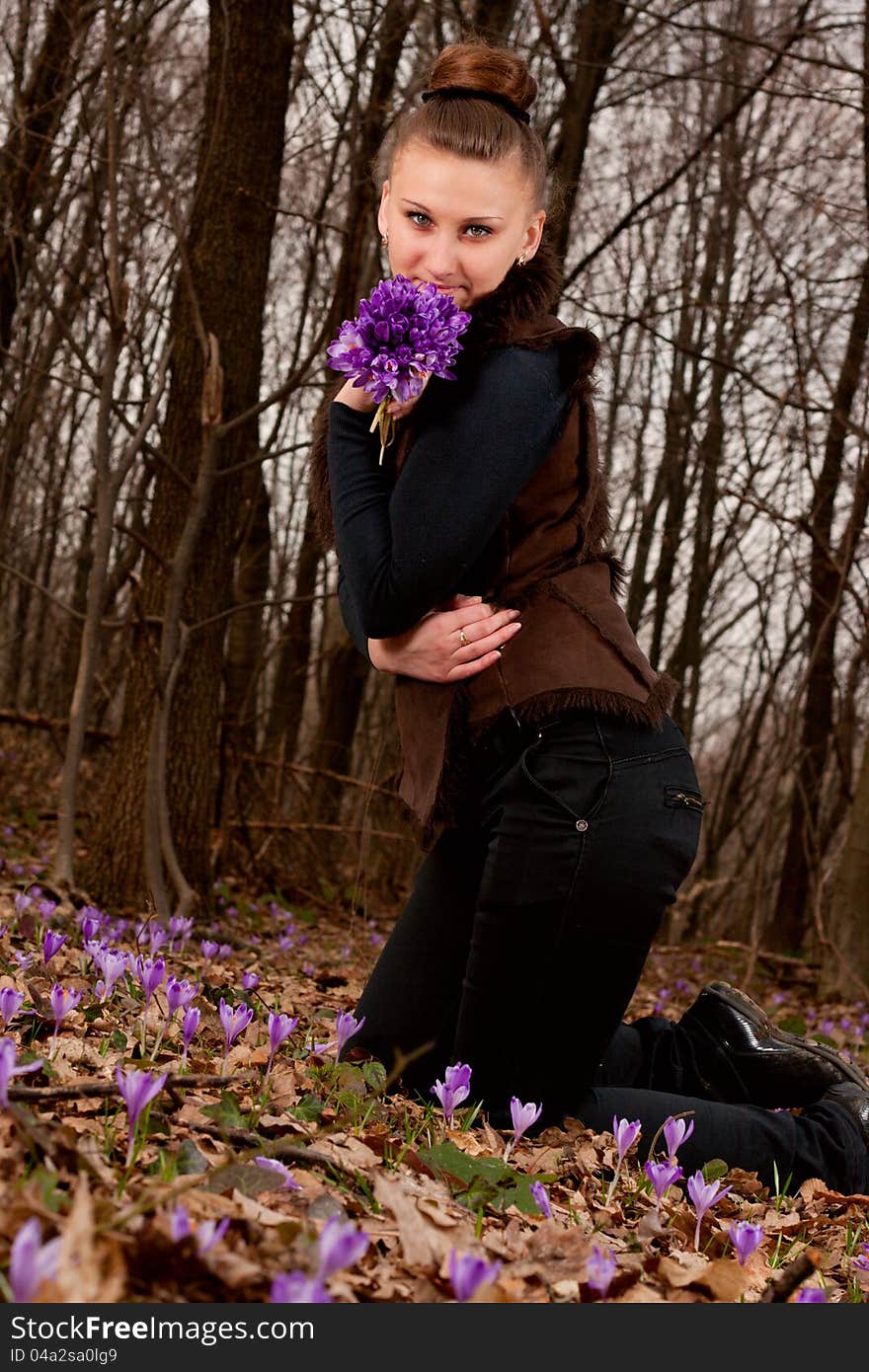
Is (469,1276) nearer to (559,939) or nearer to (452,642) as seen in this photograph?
(559,939)

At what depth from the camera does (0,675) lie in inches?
609

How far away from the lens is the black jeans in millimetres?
2549

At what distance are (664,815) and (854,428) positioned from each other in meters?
5.53

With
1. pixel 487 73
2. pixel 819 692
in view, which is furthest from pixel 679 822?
pixel 819 692

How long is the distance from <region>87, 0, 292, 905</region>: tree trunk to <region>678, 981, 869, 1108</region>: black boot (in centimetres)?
314

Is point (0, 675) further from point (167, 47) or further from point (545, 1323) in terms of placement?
point (545, 1323)

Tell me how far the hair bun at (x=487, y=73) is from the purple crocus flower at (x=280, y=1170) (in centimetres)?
218

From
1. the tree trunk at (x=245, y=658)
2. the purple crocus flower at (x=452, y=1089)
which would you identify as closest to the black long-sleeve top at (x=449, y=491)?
the purple crocus flower at (x=452, y=1089)

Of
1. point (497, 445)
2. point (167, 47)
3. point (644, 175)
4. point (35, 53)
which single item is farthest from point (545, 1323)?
point (644, 175)

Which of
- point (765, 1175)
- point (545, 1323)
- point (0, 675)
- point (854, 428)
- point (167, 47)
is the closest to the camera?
point (545, 1323)

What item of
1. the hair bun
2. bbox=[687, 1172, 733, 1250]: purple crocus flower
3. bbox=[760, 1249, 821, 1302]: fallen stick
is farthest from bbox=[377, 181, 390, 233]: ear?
bbox=[760, 1249, 821, 1302]: fallen stick

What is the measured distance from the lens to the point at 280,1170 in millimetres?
1790

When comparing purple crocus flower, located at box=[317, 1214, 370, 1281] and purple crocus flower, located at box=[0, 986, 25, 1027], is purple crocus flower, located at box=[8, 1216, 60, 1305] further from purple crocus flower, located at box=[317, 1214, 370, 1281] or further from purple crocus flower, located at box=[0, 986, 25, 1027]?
purple crocus flower, located at box=[0, 986, 25, 1027]

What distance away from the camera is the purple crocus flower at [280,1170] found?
176 centimetres
